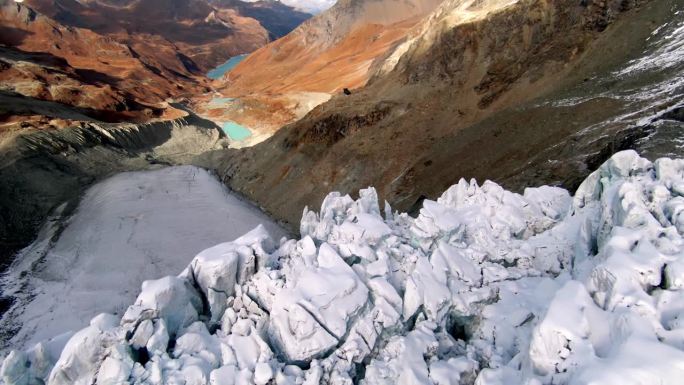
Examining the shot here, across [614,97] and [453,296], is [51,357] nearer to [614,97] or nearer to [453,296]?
[453,296]

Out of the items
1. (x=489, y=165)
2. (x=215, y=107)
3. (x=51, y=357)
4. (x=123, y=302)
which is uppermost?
(x=215, y=107)

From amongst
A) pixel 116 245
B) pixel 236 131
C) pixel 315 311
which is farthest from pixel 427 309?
pixel 236 131

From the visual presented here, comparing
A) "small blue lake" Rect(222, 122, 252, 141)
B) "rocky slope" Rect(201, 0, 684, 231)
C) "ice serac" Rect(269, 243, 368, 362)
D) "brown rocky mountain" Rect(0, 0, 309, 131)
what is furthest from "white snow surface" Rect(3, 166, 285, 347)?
"small blue lake" Rect(222, 122, 252, 141)

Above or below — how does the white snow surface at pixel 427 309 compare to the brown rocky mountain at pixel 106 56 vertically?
below

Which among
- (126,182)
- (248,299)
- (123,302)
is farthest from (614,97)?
(126,182)

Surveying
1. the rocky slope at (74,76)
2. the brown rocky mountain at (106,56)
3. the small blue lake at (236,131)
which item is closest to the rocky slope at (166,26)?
the brown rocky mountain at (106,56)

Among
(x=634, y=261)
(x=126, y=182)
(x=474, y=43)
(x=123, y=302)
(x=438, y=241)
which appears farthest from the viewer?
(x=126, y=182)

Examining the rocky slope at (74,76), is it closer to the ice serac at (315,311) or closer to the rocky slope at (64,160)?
the rocky slope at (64,160)
